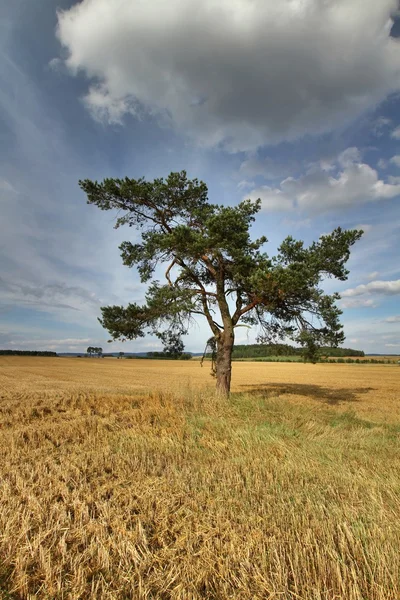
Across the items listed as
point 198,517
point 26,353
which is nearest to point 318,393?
point 198,517

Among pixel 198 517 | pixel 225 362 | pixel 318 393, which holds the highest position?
pixel 225 362

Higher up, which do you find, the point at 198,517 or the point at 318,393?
the point at 198,517

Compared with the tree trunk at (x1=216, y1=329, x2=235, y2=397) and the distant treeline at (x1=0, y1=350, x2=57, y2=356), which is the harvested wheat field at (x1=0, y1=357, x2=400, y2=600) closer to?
the tree trunk at (x1=216, y1=329, x2=235, y2=397)

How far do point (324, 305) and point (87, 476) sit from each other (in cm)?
1257

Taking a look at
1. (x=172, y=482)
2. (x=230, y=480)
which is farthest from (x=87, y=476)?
(x=230, y=480)

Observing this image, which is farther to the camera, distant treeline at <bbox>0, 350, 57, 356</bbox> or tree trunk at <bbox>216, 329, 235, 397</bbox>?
distant treeline at <bbox>0, 350, 57, 356</bbox>

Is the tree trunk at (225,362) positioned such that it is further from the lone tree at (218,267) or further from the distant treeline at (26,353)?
the distant treeline at (26,353)

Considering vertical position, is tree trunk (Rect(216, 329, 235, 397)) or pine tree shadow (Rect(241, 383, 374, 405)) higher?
tree trunk (Rect(216, 329, 235, 397))

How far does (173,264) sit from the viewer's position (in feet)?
57.7

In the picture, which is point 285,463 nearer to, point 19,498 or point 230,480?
point 230,480

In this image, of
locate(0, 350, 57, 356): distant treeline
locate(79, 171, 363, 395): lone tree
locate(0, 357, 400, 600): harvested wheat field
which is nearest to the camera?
locate(0, 357, 400, 600): harvested wheat field

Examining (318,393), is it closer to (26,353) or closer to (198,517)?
(198,517)

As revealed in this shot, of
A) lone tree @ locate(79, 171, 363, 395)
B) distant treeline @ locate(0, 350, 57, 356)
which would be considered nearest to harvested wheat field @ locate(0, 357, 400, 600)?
lone tree @ locate(79, 171, 363, 395)

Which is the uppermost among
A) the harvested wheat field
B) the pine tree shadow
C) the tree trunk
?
the tree trunk
